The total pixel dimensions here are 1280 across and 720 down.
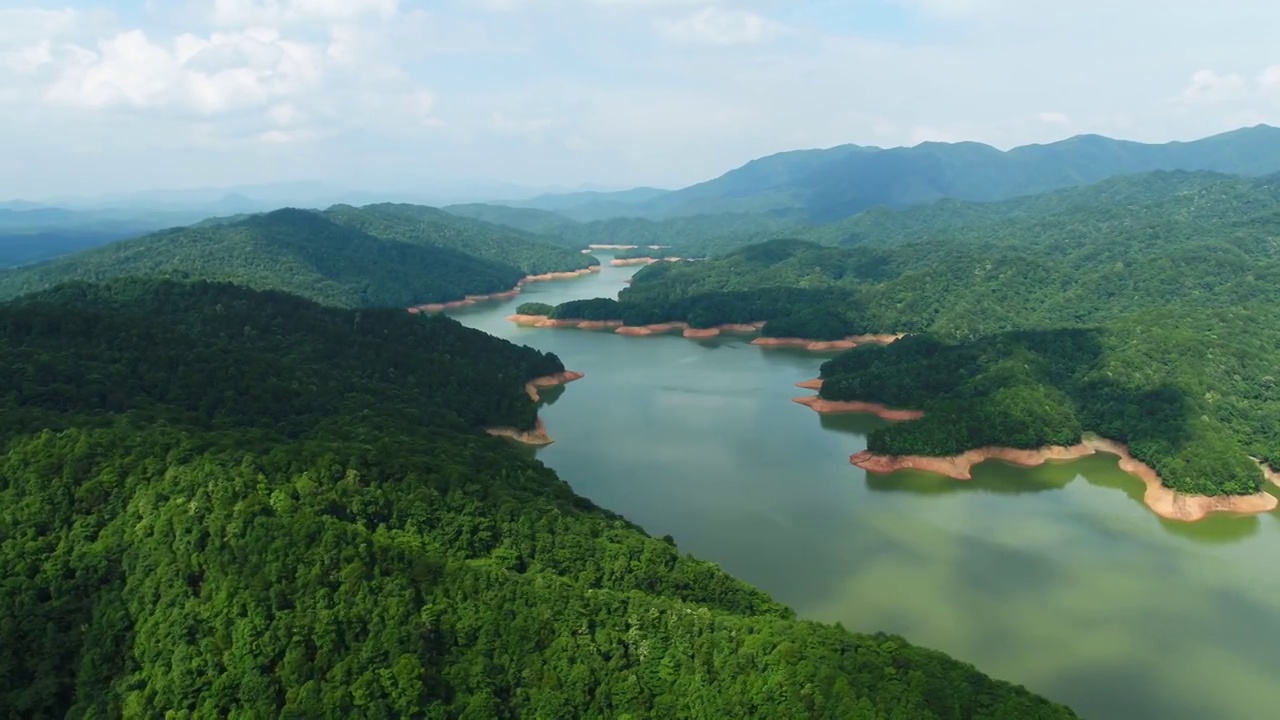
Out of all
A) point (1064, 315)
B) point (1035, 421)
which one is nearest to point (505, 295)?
point (1064, 315)

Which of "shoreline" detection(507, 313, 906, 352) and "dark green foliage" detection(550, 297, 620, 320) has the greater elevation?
"dark green foliage" detection(550, 297, 620, 320)

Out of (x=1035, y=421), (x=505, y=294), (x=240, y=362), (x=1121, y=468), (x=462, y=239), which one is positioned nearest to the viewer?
(x=240, y=362)

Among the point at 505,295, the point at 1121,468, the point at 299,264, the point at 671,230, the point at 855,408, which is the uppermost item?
the point at 299,264

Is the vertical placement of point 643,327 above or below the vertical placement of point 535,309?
below

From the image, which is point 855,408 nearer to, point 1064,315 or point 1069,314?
point 1064,315

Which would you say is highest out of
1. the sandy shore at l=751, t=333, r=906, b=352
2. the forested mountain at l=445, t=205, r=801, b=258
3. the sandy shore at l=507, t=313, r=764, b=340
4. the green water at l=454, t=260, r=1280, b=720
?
the forested mountain at l=445, t=205, r=801, b=258

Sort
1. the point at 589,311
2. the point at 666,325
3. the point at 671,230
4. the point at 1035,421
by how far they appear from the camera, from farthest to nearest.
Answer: the point at 671,230
the point at 589,311
the point at 666,325
the point at 1035,421

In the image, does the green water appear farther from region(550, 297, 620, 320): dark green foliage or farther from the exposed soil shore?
the exposed soil shore

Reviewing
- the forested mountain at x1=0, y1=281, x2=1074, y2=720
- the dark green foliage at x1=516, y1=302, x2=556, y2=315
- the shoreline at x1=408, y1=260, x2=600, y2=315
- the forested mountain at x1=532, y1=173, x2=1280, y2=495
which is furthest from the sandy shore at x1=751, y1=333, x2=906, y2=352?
the forested mountain at x1=0, y1=281, x2=1074, y2=720
